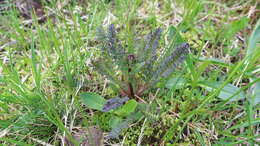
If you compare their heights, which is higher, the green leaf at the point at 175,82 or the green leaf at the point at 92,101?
the green leaf at the point at 175,82

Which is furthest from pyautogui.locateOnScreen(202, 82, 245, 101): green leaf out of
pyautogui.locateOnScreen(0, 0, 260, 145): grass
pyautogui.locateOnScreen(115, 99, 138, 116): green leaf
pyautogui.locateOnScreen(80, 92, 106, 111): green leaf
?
pyautogui.locateOnScreen(80, 92, 106, 111): green leaf

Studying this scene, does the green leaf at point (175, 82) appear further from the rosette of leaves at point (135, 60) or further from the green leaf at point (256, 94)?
the green leaf at point (256, 94)

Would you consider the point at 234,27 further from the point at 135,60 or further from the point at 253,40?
the point at 135,60

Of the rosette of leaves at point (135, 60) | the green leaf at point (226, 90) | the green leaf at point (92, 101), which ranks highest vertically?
the rosette of leaves at point (135, 60)

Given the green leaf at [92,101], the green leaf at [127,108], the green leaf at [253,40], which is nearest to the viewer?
the green leaf at [127,108]

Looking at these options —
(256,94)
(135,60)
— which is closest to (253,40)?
(256,94)

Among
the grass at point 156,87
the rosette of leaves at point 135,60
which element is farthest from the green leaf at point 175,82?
the rosette of leaves at point 135,60

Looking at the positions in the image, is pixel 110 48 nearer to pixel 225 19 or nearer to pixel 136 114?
pixel 136 114

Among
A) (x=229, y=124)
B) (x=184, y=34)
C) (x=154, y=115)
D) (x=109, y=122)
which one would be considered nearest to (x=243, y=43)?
(x=184, y=34)

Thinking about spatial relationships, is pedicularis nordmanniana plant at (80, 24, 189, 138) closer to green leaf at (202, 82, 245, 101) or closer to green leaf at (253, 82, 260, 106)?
green leaf at (202, 82, 245, 101)
